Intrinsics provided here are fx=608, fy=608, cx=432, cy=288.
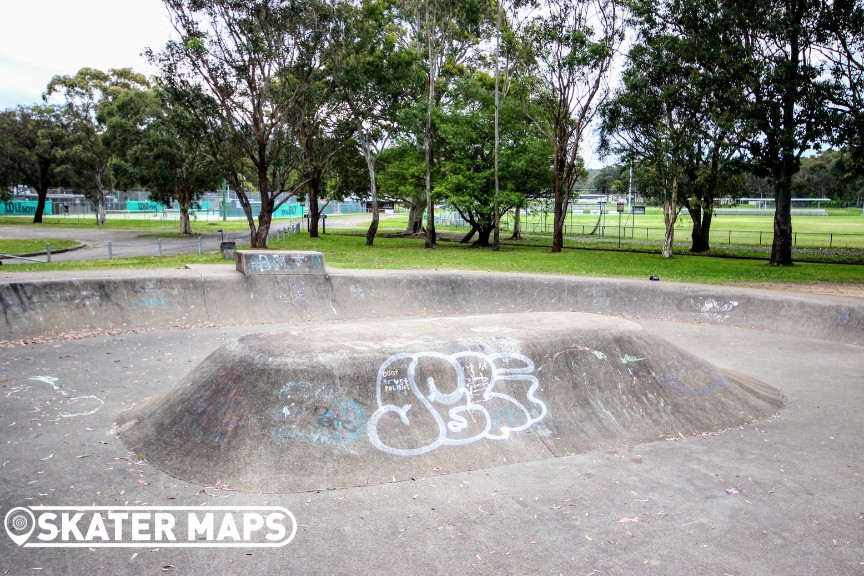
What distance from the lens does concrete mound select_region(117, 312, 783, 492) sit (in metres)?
5.94

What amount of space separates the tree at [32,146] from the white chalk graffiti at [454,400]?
4996 cm

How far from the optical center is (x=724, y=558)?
15.2ft

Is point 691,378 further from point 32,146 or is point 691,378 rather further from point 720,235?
point 32,146

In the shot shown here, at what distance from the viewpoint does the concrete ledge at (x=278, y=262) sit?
48.9 feet

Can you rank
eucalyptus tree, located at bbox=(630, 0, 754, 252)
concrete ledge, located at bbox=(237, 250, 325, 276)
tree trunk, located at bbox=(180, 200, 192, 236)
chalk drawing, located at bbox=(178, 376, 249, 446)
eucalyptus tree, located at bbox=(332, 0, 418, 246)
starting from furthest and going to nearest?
1. tree trunk, located at bbox=(180, 200, 192, 236)
2. eucalyptus tree, located at bbox=(332, 0, 418, 246)
3. eucalyptus tree, located at bbox=(630, 0, 754, 252)
4. concrete ledge, located at bbox=(237, 250, 325, 276)
5. chalk drawing, located at bbox=(178, 376, 249, 446)

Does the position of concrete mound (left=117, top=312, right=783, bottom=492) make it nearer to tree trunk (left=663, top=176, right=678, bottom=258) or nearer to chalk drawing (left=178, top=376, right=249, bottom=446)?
chalk drawing (left=178, top=376, right=249, bottom=446)

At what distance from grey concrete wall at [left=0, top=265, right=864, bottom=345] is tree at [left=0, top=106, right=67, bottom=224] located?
130 ft

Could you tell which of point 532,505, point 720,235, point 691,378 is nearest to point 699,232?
point 720,235

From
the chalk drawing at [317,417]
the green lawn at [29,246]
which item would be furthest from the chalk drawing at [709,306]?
the green lawn at [29,246]

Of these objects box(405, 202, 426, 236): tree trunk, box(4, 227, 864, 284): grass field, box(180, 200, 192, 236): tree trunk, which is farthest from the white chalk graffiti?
box(180, 200, 192, 236): tree trunk

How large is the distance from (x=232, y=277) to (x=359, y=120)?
2011 cm

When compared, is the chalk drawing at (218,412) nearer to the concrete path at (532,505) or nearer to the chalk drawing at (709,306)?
the concrete path at (532,505)

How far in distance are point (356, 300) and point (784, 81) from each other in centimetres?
1812

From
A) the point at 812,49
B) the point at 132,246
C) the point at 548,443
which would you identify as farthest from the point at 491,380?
the point at 132,246
